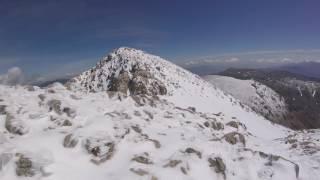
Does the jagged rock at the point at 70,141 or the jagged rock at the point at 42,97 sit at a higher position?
the jagged rock at the point at 42,97

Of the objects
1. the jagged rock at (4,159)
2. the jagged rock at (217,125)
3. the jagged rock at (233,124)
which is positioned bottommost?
the jagged rock at (233,124)

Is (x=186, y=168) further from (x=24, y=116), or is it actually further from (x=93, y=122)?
(x=24, y=116)

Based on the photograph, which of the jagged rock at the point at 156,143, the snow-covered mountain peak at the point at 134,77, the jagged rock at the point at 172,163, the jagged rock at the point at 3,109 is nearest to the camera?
the jagged rock at the point at 172,163

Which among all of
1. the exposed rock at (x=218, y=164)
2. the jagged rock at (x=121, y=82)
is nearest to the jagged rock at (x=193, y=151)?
the exposed rock at (x=218, y=164)

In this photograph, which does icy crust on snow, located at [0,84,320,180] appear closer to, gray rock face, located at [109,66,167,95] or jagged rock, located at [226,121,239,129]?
jagged rock, located at [226,121,239,129]

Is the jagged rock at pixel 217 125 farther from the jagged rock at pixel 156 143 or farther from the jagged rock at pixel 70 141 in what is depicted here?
the jagged rock at pixel 70 141

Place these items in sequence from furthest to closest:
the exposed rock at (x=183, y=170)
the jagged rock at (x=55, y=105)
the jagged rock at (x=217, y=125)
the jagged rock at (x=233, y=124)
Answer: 1. the jagged rock at (x=233, y=124)
2. the jagged rock at (x=217, y=125)
3. the jagged rock at (x=55, y=105)
4. the exposed rock at (x=183, y=170)

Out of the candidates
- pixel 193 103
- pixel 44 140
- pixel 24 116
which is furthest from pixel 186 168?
pixel 193 103

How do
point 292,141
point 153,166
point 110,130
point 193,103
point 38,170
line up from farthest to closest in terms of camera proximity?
point 193,103 → point 292,141 → point 110,130 → point 153,166 → point 38,170
